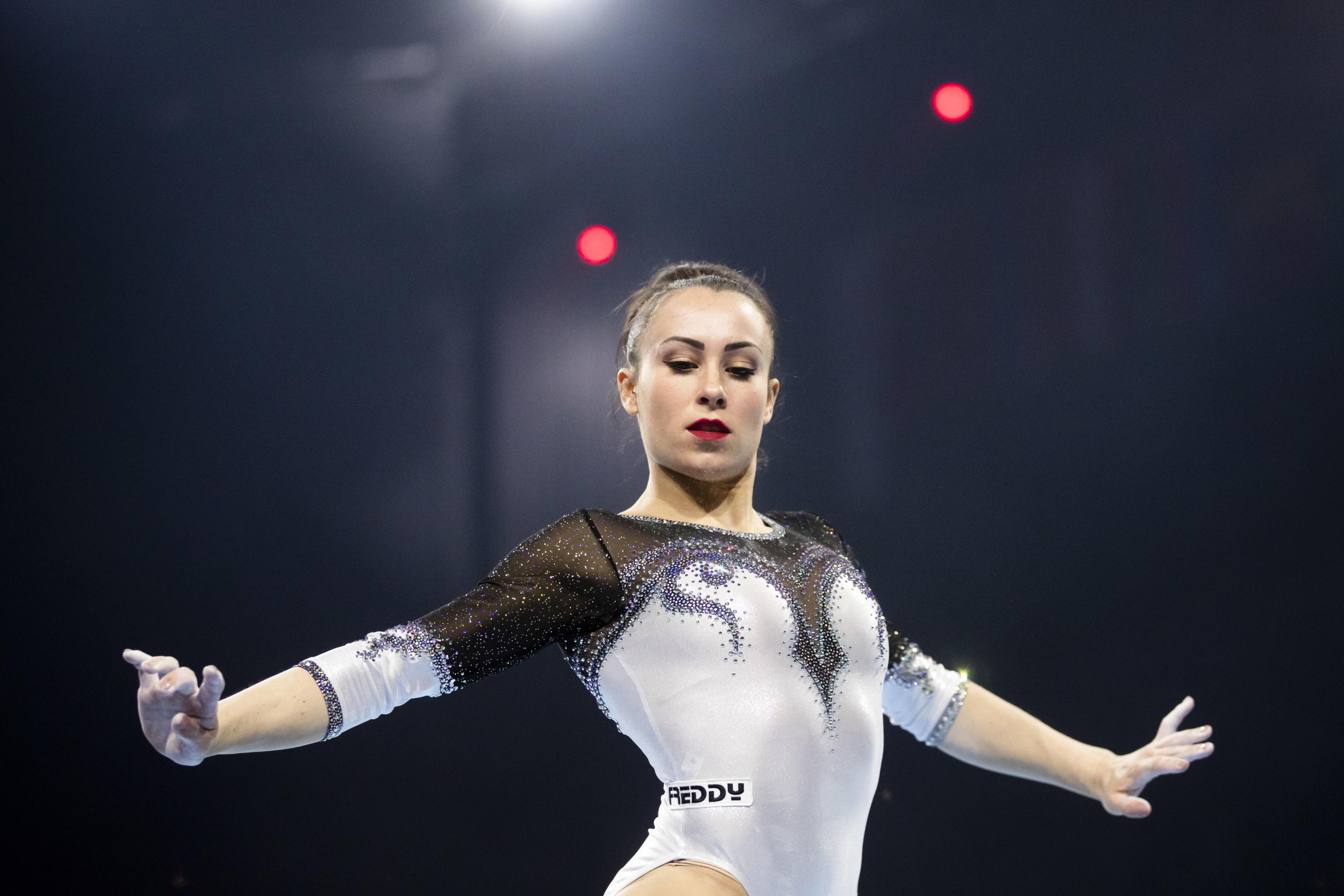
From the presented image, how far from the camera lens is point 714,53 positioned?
2.54 metres

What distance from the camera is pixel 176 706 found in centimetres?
102

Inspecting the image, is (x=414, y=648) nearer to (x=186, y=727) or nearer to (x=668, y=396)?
(x=186, y=727)

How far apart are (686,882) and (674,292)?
2.90 ft

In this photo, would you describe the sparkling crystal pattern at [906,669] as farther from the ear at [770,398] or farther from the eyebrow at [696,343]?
the eyebrow at [696,343]

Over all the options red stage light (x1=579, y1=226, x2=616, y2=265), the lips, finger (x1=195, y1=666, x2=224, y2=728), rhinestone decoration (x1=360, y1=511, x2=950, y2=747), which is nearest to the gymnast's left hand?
rhinestone decoration (x1=360, y1=511, x2=950, y2=747)

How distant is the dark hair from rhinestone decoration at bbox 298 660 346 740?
703mm

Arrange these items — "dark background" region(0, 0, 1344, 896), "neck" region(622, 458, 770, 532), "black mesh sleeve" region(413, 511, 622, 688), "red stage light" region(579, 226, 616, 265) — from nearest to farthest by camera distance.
Result: "black mesh sleeve" region(413, 511, 622, 688)
"neck" region(622, 458, 770, 532)
"dark background" region(0, 0, 1344, 896)
"red stage light" region(579, 226, 616, 265)

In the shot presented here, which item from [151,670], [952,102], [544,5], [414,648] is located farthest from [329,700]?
[952,102]

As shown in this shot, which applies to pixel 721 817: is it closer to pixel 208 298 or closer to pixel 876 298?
pixel 876 298

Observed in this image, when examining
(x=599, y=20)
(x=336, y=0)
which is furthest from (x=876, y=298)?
(x=336, y=0)

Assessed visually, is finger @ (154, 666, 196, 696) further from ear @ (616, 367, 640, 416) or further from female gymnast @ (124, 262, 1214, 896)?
ear @ (616, 367, 640, 416)

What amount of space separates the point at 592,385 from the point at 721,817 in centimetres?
129

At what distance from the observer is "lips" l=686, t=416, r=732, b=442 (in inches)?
60.9

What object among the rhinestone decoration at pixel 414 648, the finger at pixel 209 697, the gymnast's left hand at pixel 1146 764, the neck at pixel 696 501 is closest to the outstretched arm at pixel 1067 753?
the gymnast's left hand at pixel 1146 764
